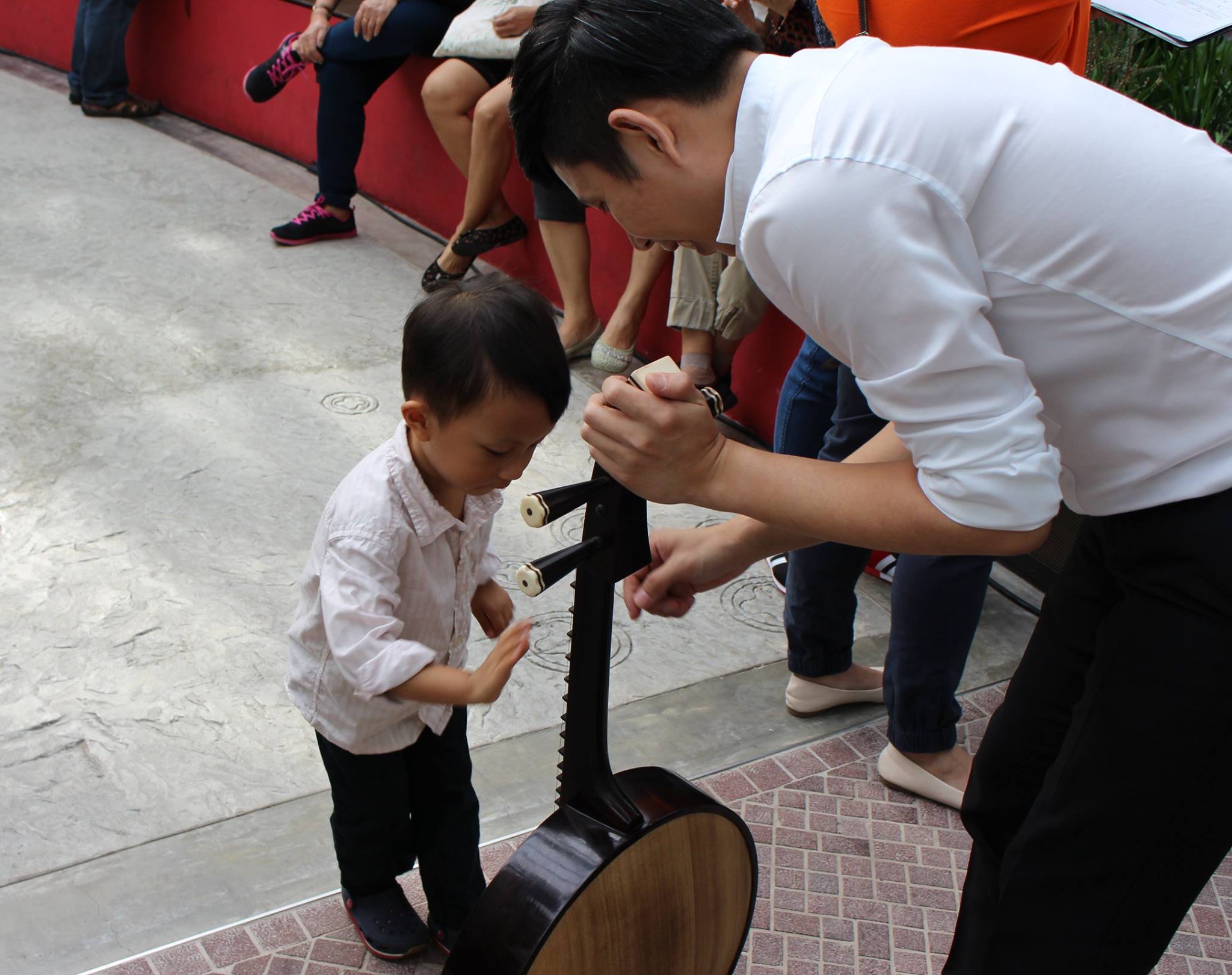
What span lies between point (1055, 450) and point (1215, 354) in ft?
0.56

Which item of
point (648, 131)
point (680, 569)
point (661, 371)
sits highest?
point (648, 131)

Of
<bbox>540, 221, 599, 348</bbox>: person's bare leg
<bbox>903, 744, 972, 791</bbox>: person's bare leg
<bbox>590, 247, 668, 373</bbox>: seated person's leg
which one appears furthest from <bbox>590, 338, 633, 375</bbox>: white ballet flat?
<bbox>903, 744, 972, 791</bbox>: person's bare leg

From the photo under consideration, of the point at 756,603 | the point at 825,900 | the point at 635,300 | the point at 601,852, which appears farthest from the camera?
the point at 635,300

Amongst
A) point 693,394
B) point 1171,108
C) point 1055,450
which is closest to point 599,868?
point 693,394

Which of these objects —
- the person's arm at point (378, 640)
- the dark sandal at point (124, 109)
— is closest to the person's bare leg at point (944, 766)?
the person's arm at point (378, 640)

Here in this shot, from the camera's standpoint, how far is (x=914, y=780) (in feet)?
7.40

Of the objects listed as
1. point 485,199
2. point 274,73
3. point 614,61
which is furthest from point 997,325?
point 274,73

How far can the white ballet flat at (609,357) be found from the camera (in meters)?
3.78

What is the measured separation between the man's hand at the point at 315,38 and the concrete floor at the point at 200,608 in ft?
2.49

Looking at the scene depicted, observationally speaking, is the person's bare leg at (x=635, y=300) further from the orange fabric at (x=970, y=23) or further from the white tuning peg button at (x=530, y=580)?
the white tuning peg button at (x=530, y=580)

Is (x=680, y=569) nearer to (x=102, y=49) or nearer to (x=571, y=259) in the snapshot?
(x=571, y=259)

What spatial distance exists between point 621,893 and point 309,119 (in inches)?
189

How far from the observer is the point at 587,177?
1.23m

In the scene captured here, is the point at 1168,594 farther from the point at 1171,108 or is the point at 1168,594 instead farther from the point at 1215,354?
the point at 1171,108
